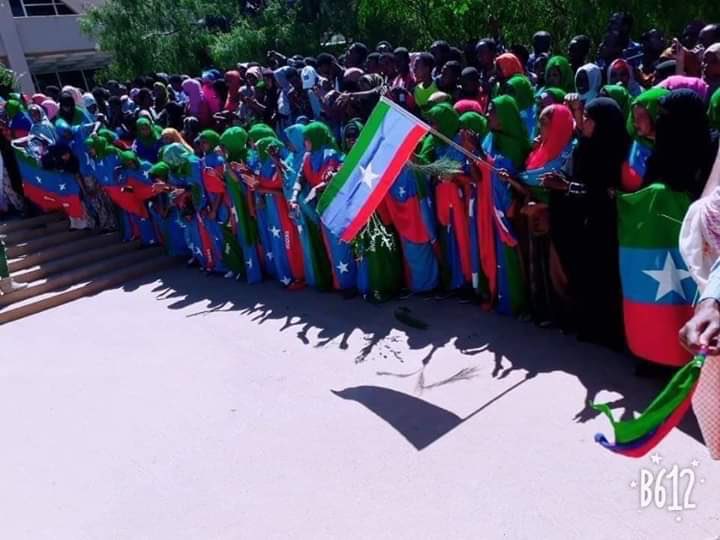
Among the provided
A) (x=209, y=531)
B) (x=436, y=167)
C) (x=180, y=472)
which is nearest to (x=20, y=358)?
(x=180, y=472)

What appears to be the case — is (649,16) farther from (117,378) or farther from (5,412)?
(5,412)

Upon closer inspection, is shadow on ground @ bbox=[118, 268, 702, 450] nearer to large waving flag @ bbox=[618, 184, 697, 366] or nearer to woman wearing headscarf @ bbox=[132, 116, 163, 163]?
large waving flag @ bbox=[618, 184, 697, 366]

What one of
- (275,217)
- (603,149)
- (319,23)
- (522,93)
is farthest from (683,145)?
(319,23)

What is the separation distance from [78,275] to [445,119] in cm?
530

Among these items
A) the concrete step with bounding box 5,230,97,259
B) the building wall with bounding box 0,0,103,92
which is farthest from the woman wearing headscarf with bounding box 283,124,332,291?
the building wall with bounding box 0,0,103,92

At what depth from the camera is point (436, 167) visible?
183 inches

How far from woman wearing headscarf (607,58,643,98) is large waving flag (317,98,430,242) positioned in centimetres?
245

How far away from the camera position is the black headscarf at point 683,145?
331 cm

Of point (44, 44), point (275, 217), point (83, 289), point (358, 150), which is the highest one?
point (44, 44)

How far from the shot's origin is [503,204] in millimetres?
4676

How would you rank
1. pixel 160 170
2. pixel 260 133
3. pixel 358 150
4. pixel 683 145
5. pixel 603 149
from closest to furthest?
1. pixel 683 145
2. pixel 603 149
3. pixel 358 150
4. pixel 260 133
5. pixel 160 170

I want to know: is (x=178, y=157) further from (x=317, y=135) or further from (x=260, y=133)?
(x=317, y=135)

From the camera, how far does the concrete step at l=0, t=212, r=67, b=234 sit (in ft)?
29.2

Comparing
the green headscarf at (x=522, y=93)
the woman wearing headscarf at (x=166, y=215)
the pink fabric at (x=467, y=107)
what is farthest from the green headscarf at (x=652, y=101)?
the woman wearing headscarf at (x=166, y=215)
